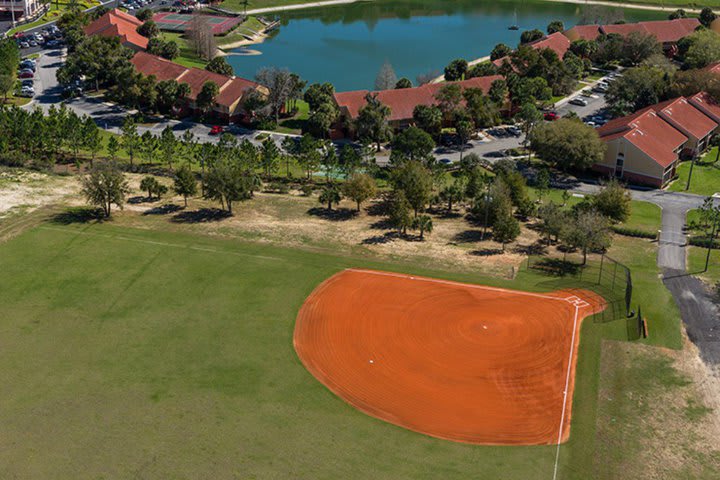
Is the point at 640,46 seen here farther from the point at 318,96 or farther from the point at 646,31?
the point at 318,96

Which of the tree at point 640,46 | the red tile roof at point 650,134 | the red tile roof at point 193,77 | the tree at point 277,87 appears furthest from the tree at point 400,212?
the tree at point 640,46

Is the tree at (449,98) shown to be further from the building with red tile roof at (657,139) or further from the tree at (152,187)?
the tree at (152,187)

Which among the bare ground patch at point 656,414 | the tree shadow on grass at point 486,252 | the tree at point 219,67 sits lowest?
the bare ground patch at point 656,414

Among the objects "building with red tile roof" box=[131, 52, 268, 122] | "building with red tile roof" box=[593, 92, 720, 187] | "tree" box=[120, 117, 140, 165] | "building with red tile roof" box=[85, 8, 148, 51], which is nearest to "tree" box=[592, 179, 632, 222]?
"building with red tile roof" box=[593, 92, 720, 187]

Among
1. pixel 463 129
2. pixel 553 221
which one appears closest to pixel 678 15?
pixel 463 129

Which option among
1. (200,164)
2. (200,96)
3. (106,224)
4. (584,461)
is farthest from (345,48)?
(584,461)

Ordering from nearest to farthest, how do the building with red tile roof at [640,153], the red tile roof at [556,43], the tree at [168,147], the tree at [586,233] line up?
the tree at [586,233] → the tree at [168,147] → the building with red tile roof at [640,153] → the red tile roof at [556,43]

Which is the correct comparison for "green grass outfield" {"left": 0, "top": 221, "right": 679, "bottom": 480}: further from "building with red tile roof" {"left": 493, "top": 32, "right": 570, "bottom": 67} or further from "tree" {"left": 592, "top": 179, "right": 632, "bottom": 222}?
"building with red tile roof" {"left": 493, "top": 32, "right": 570, "bottom": 67}
